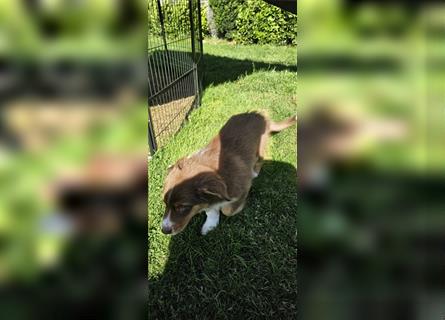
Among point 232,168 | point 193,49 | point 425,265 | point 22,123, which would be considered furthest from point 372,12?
point 193,49

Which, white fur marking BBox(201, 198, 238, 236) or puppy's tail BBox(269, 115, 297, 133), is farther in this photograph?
puppy's tail BBox(269, 115, 297, 133)

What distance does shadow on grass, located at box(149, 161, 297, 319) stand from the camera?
183 cm

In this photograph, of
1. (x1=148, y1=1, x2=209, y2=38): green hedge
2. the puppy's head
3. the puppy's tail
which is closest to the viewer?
the puppy's head

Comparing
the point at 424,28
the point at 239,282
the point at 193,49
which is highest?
the point at 424,28

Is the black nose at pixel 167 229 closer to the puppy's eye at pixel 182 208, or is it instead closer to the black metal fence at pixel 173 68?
the puppy's eye at pixel 182 208

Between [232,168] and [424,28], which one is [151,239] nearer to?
[232,168]

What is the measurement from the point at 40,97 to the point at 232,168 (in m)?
2.05

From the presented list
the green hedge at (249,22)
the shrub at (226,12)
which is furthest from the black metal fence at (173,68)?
the shrub at (226,12)

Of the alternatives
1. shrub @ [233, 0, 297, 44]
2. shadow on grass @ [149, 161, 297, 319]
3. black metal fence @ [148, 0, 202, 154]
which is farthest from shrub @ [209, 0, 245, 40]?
shadow on grass @ [149, 161, 297, 319]

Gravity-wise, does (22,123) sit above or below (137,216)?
above

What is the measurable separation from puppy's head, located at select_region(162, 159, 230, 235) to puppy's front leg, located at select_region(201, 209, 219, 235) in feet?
0.83

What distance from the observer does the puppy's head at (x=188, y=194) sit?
2.07m

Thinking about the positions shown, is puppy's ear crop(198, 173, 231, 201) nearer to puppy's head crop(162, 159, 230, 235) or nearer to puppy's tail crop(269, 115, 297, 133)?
puppy's head crop(162, 159, 230, 235)

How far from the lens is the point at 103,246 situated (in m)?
0.46
